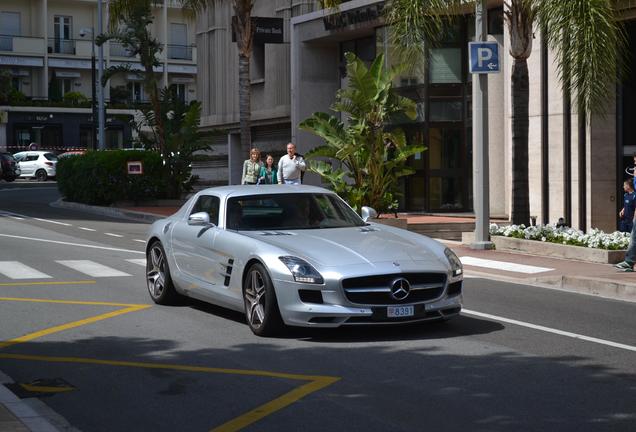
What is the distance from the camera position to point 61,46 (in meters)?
72.9

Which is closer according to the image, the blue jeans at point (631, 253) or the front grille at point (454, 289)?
the front grille at point (454, 289)

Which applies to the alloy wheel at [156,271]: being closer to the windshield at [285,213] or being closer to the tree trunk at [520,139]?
the windshield at [285,213]

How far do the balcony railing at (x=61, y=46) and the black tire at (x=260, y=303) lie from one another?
65202 millimetres

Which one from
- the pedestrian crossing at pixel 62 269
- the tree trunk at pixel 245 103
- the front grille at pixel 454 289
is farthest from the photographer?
the tree trunk at pixel 245 103

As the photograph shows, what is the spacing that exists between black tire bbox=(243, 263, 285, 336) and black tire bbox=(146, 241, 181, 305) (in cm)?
213

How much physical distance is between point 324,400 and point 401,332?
2.87 metres

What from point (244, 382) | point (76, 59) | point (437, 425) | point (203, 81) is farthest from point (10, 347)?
point (76, 59)

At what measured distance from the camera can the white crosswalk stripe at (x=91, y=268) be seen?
16156 millimetres

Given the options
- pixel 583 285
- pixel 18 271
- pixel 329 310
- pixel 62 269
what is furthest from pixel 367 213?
pixel 18 271

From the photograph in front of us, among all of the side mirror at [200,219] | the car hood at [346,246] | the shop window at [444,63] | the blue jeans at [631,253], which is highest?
the shop window at [444,63]

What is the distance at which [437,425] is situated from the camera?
22.8 ft

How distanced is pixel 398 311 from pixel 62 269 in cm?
842

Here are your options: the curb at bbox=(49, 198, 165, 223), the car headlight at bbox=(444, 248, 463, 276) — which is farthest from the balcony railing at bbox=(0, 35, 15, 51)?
the car headlight at bbox=(444, 248, 463, 276)

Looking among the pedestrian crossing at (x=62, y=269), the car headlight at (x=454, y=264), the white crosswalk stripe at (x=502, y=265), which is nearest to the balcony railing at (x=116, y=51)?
the pedestrian crossing at (x=62, y=269)
